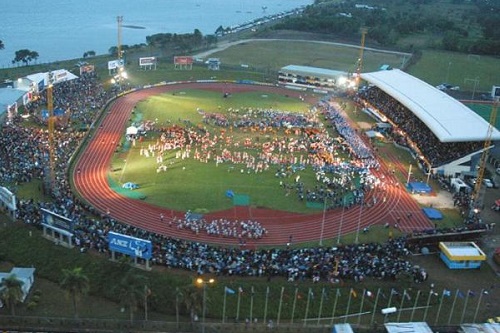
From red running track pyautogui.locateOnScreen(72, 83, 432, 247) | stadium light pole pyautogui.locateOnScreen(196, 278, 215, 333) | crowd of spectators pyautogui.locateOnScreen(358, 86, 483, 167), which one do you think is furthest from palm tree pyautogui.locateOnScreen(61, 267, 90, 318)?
crowd of spectators pyautogui.locateOnScreen(358, 86, 483, 167)

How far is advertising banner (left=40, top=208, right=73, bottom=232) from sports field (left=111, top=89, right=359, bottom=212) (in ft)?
33.4

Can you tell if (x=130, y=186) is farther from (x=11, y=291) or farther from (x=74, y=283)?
(x=11, y=291)

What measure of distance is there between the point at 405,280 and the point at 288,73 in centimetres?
6738

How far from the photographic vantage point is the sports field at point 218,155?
161ft

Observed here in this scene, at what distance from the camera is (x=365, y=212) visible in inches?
1873

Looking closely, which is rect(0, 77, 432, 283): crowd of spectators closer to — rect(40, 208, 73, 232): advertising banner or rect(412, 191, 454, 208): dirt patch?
rect(40, 208, 73, 232): advertising banner

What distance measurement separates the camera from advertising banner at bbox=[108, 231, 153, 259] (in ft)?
116

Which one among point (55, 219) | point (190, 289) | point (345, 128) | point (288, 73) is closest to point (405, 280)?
point (190, 289)

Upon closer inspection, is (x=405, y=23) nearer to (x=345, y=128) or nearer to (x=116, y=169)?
(x=345, y=128)

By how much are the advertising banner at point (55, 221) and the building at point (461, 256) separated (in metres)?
28.1

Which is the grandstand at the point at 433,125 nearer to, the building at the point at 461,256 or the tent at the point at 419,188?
the tent at the point at 419,188

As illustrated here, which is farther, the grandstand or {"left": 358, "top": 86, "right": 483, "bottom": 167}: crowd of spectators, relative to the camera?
{"left": 358, "top": 86, "right": 483, "bottom": 167}: crowd of spectators

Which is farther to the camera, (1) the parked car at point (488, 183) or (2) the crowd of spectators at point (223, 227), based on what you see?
(1) the parked car at point (488, 183)

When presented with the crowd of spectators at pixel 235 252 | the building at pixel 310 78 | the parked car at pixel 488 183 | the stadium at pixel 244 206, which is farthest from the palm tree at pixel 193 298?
the building at pixel 310 78
